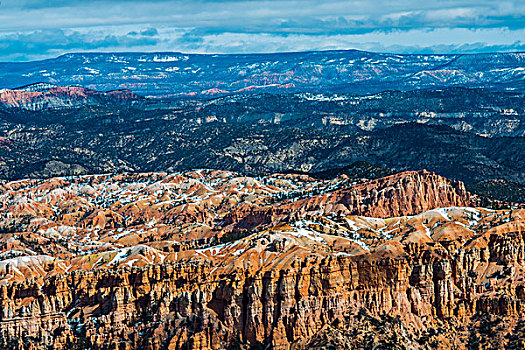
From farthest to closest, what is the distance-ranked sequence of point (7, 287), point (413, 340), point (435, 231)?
point (435, 231) → point (7, 287) → point (413, 340)

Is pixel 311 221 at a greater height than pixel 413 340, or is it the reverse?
pixel 311 221

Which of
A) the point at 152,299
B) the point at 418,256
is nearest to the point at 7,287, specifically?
the point at 152,299

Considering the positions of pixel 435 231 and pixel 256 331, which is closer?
pixel 256 331

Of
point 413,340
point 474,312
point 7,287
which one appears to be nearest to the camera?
point 413,340

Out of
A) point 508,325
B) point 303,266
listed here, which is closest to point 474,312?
point 508,325

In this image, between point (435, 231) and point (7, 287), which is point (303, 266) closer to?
point (435, 231)

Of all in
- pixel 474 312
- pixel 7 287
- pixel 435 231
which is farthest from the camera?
pixel 435 231

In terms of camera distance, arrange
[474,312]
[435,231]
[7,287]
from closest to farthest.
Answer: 1. [474,312]
2. [7,287]
3. [435,231]

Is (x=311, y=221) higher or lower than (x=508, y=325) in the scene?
higher

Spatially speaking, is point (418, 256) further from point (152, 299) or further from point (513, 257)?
point (152, 299)
